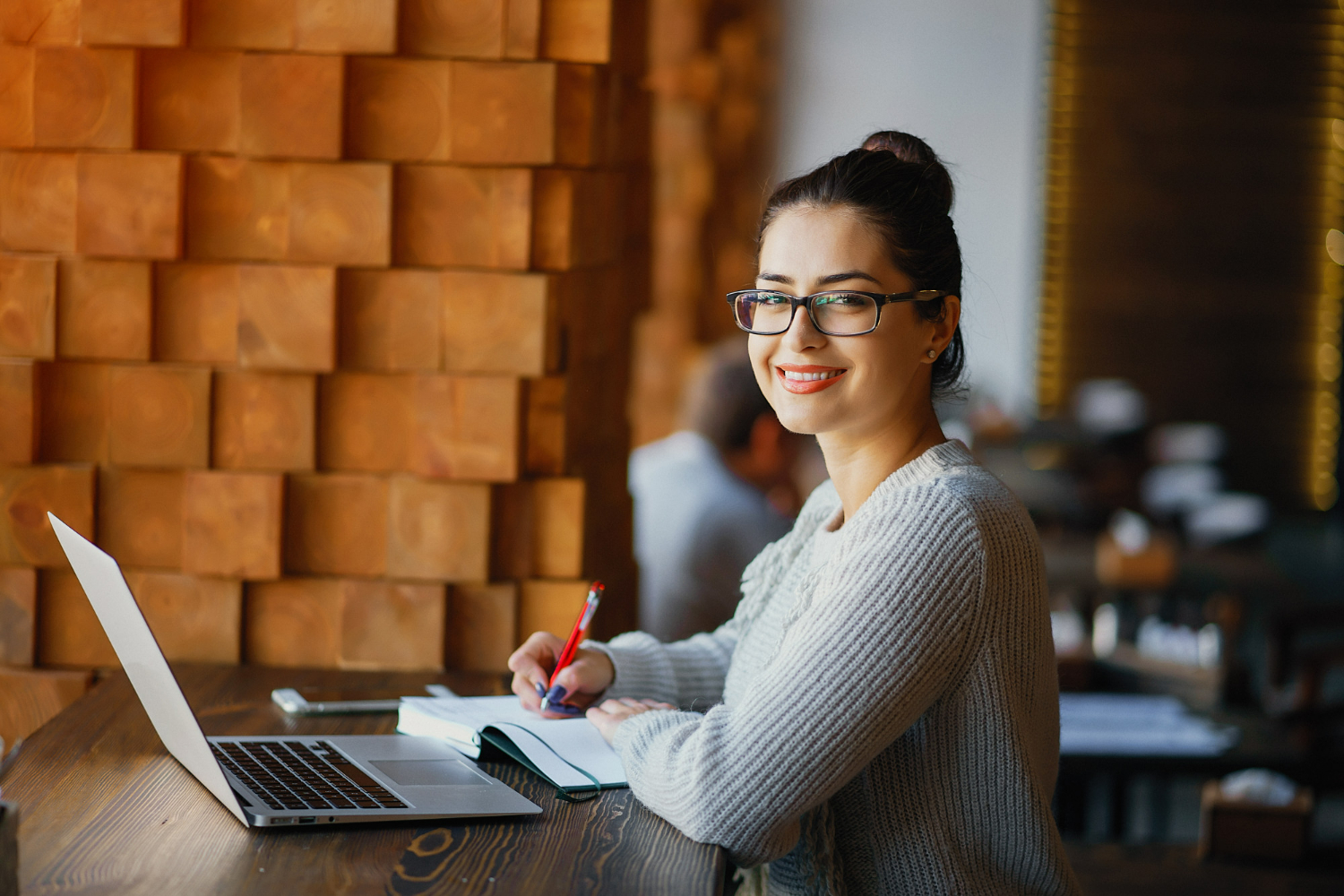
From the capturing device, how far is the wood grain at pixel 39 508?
73.5 inches

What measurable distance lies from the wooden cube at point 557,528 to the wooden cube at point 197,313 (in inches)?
19.5

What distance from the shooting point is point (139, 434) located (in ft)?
6.17

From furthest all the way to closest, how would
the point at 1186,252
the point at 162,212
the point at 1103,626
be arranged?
1. the point at 1186,252
2. the point at 1103,626
3. the point at 162,212

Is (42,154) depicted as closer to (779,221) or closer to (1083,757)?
(779,221)

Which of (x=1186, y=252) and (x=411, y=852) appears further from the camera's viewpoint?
(x=1186, y=252)

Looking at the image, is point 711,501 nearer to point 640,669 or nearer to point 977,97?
point 640,669

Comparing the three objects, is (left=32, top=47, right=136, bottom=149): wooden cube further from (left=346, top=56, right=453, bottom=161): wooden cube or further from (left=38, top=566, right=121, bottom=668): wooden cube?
(left=38, top=566, right=121, bottom=668): wooden cube

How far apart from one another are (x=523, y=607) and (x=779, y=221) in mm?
794

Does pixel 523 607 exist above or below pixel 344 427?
below

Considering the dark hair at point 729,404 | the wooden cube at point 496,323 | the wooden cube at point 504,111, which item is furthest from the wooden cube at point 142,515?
the dark hair at point 729,404

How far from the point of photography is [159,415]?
1.88 metres

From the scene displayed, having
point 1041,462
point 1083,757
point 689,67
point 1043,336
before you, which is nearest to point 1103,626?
point 1083,757

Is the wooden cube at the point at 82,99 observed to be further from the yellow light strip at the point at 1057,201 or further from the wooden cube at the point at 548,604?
the yellow light strip at the point at 1057,201

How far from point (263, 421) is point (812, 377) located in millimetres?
886
